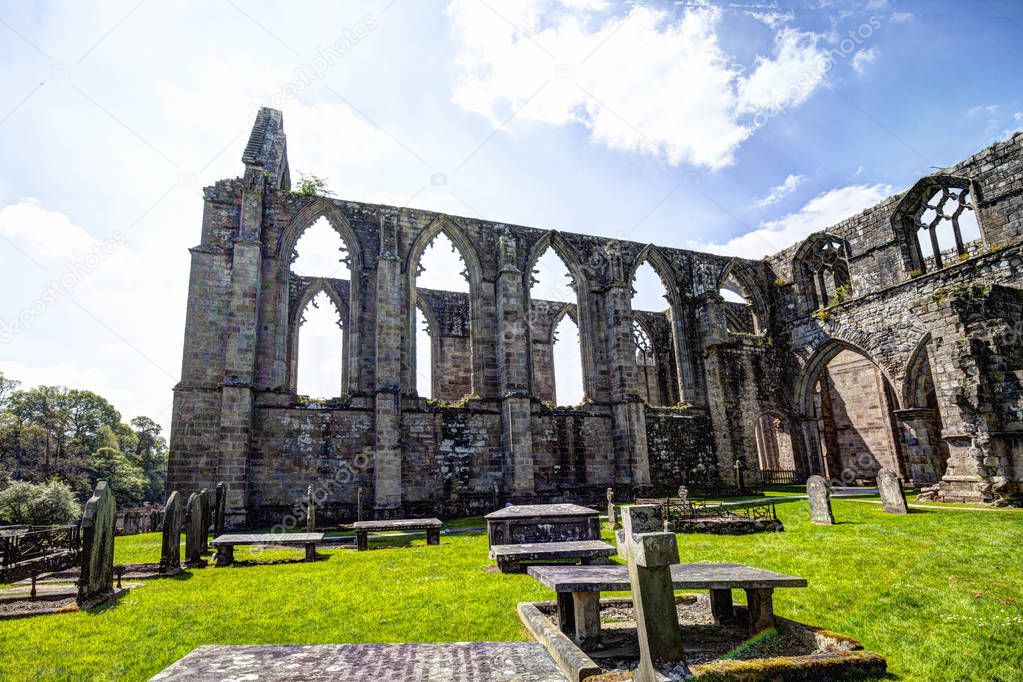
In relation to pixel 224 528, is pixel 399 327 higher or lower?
higher

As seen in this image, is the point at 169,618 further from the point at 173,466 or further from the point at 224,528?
the point at 173,466

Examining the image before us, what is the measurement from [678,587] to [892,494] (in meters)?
10.8

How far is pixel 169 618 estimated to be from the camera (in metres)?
5.41

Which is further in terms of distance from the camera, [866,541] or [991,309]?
[991,309]

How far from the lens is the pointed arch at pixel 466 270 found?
1647 centimetres

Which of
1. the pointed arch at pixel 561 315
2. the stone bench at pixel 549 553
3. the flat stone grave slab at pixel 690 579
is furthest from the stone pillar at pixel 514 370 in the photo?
the flat stone grave slab at pixel 690 579

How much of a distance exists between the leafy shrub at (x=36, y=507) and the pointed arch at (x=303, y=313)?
6329mm

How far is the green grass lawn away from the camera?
4.10m

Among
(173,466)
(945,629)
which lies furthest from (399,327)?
(945,629)

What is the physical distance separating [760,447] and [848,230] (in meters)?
12.4

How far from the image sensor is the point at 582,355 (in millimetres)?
18984

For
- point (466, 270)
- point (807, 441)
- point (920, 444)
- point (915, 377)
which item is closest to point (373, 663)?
point (466, 270)

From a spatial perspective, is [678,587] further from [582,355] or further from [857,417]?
[857,417]

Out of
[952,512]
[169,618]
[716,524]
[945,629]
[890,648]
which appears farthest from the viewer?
[952,512]
